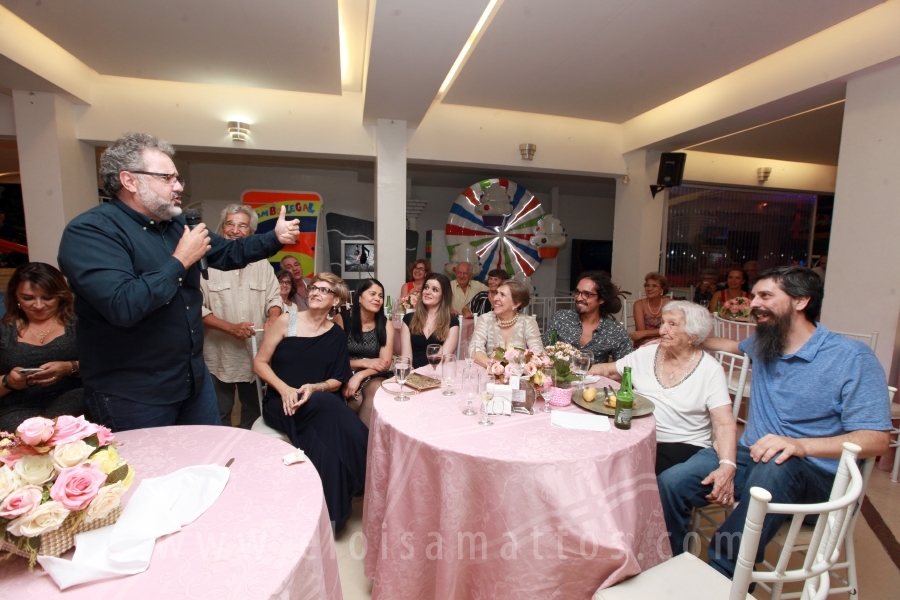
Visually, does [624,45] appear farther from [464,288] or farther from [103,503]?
[103,503]

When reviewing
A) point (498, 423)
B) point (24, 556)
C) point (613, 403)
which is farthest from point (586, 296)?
point (24, 556)

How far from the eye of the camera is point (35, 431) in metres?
0.81

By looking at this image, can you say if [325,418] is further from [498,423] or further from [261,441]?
[498,423]

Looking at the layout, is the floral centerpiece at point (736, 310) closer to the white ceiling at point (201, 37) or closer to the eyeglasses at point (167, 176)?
the white ceiling at point (201, 37)

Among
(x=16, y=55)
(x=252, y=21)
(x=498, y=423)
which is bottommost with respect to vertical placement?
(x=498, y=423)

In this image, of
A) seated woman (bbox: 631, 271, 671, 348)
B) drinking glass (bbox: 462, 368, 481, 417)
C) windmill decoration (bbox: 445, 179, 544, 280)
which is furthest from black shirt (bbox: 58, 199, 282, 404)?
windmill decoration (bbox: 445, 179, 544, 280)

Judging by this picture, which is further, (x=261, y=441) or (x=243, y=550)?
(x=261, y=441)

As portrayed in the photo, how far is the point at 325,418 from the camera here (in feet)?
7.39

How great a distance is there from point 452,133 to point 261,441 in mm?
4154

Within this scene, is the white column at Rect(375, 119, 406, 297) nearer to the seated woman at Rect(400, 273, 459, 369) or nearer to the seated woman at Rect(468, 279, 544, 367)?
the seated woman at Rect(400, 273, 459, 369)

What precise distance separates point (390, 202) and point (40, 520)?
4075mm

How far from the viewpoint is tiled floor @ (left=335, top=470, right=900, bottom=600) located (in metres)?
1.90

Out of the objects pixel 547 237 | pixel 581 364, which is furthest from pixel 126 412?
pixel 547 237

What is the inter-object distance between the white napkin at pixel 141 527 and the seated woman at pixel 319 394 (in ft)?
3.52
